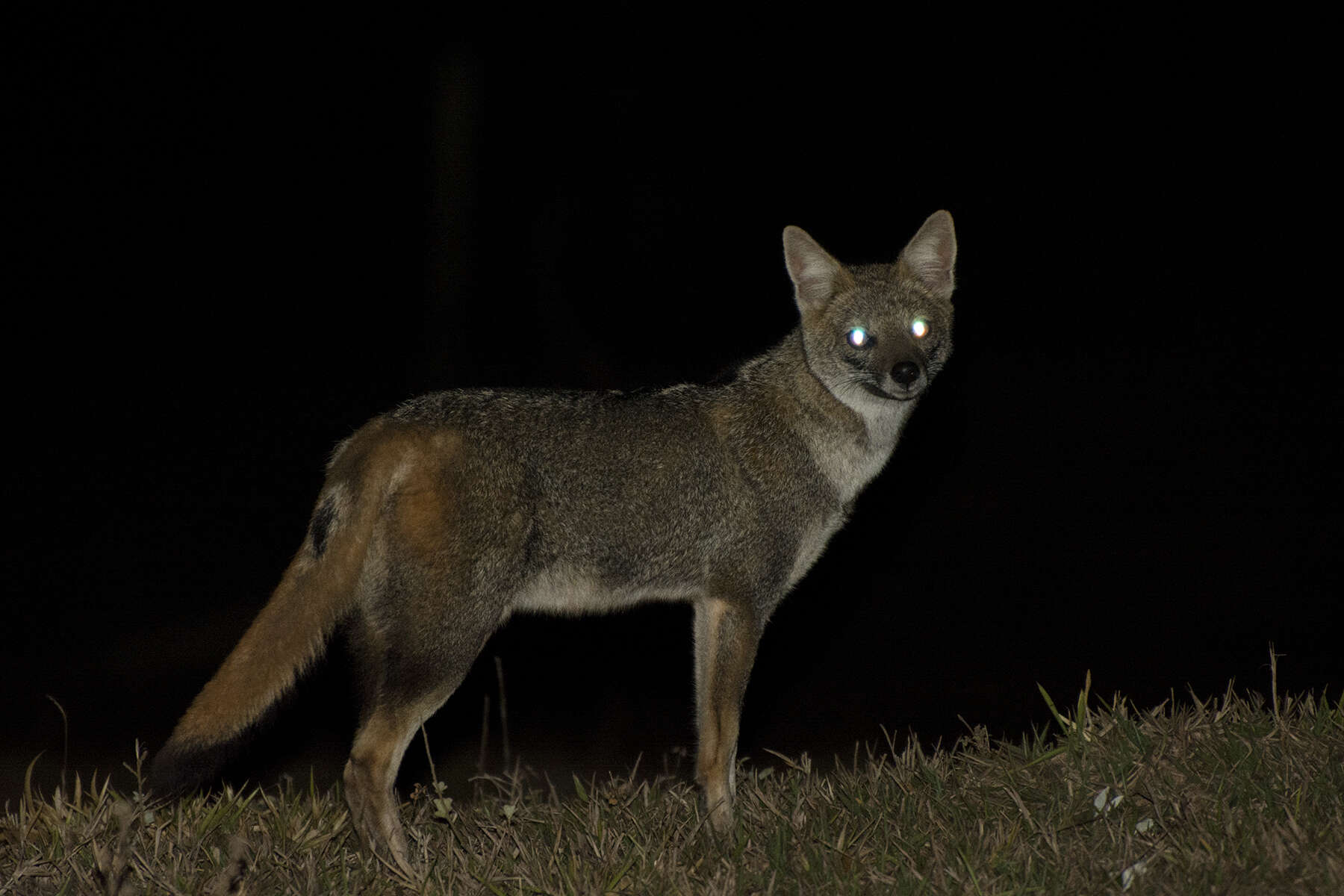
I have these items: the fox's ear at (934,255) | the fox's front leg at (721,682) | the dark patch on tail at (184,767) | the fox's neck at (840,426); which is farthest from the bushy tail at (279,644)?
the fox's ear at (934,255)

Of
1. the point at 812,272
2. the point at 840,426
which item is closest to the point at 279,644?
the point at 840,426

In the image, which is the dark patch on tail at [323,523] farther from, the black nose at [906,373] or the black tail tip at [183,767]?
the black nose at [906,373]

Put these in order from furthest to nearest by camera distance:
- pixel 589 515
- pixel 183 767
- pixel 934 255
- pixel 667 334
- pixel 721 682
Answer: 1. pixel 667 334
2. pixel 934 255
3. pixel 721 682
4. pixel 589 515
5. pixel 183 767

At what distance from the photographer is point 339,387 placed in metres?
19.6

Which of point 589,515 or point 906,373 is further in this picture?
point 906,373

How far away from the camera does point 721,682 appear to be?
4875 millimetres

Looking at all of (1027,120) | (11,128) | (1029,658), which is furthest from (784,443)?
(11,128)

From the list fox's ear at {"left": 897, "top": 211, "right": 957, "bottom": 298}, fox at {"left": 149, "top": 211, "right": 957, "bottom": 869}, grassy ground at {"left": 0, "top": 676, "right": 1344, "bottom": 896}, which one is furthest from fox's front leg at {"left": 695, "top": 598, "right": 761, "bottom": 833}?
fox's ear at {"left": 897, "top": 211, "right": 957, "bottom": 298}

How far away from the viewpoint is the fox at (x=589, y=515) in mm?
4238

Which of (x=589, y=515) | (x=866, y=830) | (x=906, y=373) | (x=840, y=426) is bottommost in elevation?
(x=866, y=830)

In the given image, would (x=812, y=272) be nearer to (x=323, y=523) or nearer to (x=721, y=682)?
(x=721, y=682)

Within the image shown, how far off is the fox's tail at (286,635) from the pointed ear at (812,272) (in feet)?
6.50

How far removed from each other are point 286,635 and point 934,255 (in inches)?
119

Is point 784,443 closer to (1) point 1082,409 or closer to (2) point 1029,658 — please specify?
(2) point 1029,658
